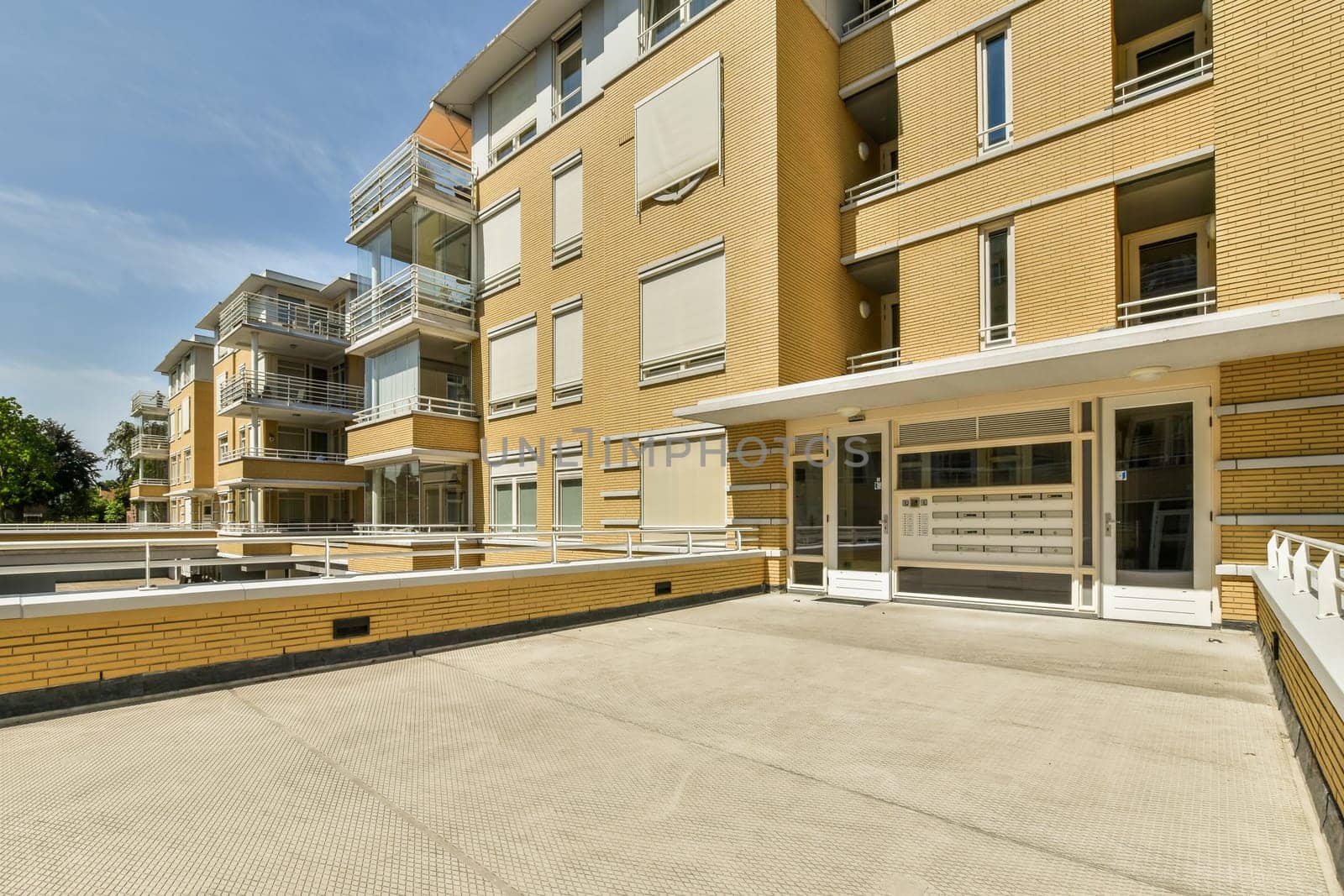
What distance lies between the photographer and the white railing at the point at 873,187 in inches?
497

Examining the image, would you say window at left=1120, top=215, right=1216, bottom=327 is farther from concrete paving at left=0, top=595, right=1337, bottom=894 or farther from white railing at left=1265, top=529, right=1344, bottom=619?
concrete paving at left=0, top=595, right=1337, bottom=894

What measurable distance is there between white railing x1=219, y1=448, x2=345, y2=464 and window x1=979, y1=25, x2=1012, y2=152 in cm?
2657

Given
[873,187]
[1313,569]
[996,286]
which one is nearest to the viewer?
[1313,569]

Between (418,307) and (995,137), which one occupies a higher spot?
(995,137)

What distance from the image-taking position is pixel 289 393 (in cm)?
2703

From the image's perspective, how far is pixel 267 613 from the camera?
20.0ft

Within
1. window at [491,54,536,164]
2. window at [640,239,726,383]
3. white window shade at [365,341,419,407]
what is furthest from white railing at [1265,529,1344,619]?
white window shade at [365,341,419,407]

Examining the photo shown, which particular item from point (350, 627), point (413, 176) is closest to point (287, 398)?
point (413, 176)

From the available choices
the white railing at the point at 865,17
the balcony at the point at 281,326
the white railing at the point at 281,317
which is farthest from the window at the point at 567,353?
the white railing at the point at 281,317

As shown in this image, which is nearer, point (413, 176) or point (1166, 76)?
point (1166, 76)

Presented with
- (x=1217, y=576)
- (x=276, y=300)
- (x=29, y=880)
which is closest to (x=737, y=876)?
(x=29, y=880)

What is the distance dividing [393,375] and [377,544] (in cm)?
1186

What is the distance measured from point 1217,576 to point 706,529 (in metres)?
7.55

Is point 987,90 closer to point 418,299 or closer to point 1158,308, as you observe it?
point 1158,308
